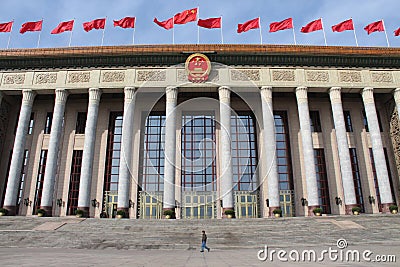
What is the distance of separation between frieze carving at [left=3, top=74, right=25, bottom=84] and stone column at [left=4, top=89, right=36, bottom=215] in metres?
1.20

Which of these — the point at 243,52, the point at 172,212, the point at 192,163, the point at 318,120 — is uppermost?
the point at 243,52

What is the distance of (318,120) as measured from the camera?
30.1m

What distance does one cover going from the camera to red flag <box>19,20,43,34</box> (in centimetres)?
2834

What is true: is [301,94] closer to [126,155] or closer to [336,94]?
[336,94]

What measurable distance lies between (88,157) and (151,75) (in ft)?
28.6

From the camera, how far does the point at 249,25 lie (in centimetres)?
2838

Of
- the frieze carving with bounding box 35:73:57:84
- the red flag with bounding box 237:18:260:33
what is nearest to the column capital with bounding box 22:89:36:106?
the frieze carving with bounding box 35:73:57:84

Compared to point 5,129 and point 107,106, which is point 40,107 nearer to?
point 5,129

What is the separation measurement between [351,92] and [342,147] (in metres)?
5.90

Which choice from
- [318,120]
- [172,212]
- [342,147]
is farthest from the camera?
[318,120]

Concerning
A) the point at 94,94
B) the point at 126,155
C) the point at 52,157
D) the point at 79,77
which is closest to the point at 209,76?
the point at 126,155

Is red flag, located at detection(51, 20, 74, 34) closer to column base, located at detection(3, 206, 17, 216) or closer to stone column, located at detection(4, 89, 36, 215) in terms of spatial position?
stone column, located at detection(4, 89, 36, 215)

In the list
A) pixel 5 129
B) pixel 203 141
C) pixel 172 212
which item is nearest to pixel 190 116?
pixel 203 141

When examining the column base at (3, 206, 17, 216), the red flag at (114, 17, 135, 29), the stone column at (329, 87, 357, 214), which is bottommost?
the column base at (3, 206, 17, 216)
